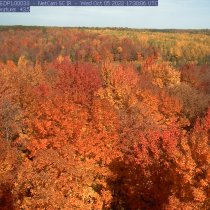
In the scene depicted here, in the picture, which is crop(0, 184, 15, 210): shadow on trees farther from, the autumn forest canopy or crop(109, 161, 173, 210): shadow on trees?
crop(109, 161, 173, 210): shadow on trees

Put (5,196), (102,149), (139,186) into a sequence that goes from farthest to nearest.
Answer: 1. (102,149)
2. (139,186)
3. (5,196)

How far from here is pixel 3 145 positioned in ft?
124

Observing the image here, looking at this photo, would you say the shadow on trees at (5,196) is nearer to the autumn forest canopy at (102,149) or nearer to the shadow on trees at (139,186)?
the autumn forest canopy at (102,149)

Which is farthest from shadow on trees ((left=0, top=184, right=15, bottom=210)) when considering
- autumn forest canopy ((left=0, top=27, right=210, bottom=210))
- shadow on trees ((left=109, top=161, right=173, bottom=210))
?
shadow on trees ((left=109, top=161, right=173, bottom=210))

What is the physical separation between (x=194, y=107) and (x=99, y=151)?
26.6m

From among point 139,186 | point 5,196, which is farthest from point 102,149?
point 5,196

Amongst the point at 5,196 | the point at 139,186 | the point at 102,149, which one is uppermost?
the point at 102,149

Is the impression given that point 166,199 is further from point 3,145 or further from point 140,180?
point 3,145

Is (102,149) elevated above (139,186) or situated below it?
above

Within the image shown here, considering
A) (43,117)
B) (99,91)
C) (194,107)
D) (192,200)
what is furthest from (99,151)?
(194,107)

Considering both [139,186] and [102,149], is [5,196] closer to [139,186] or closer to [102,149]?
[102,149]

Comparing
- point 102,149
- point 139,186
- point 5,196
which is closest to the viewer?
point 5,196

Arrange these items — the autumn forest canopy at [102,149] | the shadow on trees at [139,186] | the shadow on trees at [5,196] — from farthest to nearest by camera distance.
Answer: the shadow on trees at [139,186] → the shadow on trees at [5,196] → the autumn forest canopy at [102,149]

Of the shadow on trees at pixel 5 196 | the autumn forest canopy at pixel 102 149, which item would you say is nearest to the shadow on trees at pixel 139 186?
the autumn forest canopy at pixel 102 149
